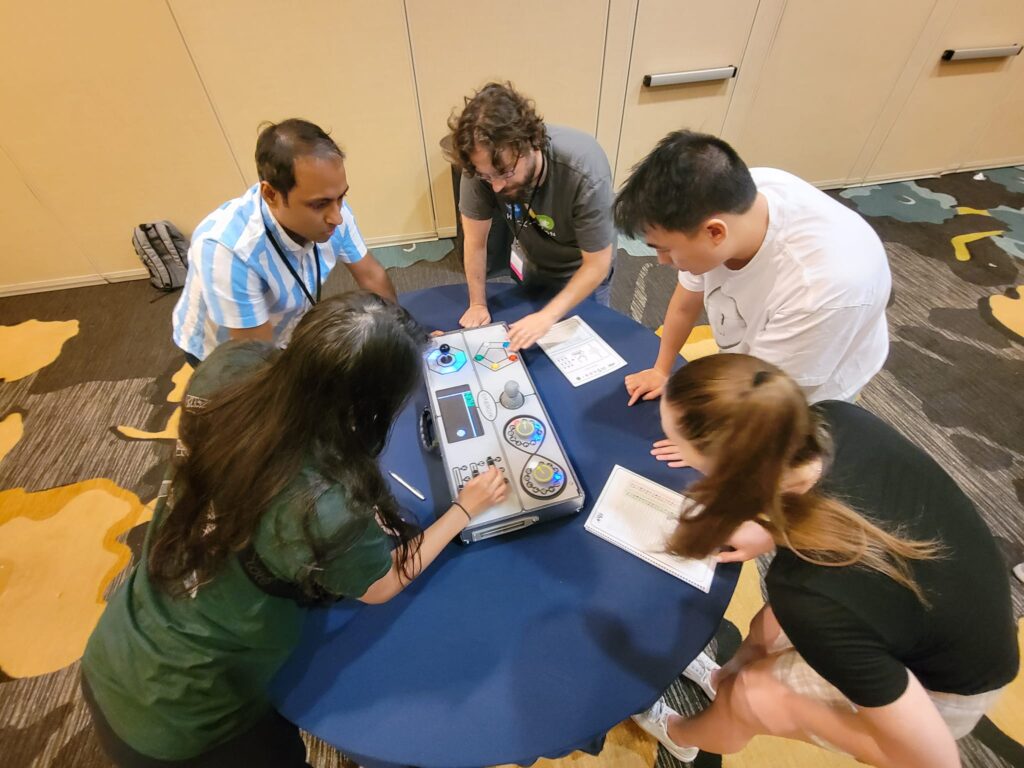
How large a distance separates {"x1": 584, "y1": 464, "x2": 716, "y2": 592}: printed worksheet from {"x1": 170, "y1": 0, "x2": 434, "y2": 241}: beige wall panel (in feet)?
8.12

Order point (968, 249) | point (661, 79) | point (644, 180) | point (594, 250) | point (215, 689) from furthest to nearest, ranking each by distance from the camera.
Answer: point (968, 249), point (661, 79), point (594, 250), point (644, 180), point (215, 689)

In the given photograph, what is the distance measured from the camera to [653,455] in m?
1.19

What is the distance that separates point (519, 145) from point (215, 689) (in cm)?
141

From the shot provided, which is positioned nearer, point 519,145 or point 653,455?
point 653,455

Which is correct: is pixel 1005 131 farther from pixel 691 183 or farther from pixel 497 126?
pixel 497 126

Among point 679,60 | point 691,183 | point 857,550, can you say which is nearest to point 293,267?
point 691,183

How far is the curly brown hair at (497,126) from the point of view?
1317 millimetres

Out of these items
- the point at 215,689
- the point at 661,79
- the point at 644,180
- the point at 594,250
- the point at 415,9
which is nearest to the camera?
the point at 215,689

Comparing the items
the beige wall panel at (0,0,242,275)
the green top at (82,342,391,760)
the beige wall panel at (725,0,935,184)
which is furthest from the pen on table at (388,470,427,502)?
the beige wall panel at (725,0,935,184)

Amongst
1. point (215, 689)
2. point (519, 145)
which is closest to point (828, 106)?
point (519, 145)

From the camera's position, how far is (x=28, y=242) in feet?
9.33

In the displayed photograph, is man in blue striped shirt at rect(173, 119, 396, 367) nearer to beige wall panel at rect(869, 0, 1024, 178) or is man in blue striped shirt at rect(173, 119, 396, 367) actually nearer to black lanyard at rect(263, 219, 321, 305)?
black lanyard at rect(263, 219, 321, 305)

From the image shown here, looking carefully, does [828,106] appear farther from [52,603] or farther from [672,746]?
[52,603]

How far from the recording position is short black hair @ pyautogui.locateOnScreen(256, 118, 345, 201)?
1202 millimetres
